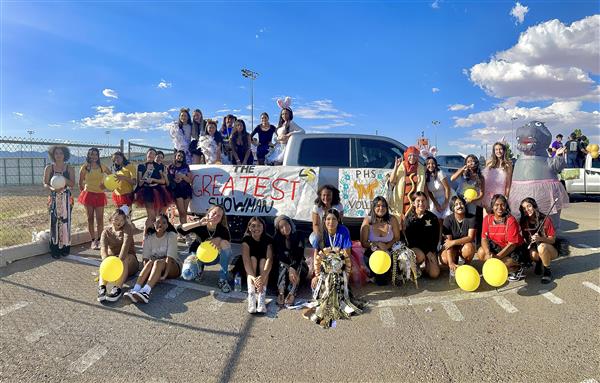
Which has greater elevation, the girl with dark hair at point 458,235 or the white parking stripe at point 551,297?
the girl with dark hair at point 458,235

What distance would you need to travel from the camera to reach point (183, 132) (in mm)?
6875

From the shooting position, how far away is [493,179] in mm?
5230

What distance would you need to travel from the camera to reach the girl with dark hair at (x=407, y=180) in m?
5.03

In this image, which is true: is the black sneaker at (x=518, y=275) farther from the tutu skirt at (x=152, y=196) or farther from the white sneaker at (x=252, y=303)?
the tutu skirt at (x=152, y=196)

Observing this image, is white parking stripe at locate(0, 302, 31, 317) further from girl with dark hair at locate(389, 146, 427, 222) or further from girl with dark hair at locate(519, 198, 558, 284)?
girl with dark hair at locate(519, 198, 558, 284)

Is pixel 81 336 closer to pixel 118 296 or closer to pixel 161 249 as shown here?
pixel 118 296

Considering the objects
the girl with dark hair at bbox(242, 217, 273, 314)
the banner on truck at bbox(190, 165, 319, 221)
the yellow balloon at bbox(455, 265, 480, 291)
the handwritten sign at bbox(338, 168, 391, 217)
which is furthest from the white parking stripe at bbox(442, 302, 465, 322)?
the banner on truck at bbox(190, 165, 319, 221)

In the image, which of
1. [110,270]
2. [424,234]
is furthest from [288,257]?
[110,270]

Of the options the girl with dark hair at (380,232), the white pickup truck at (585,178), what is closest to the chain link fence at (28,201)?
the girl with dark hair at (380,232)

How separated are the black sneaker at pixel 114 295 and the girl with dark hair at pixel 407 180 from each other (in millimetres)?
3543

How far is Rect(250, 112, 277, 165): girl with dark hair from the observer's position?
6.98m

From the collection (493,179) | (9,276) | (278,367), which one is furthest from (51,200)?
(493,179)

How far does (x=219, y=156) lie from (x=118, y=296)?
3.30m

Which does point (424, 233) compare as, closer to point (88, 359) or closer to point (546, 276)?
point (546, 276)
